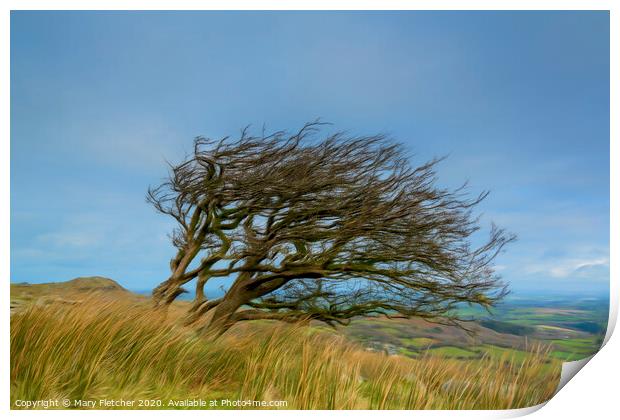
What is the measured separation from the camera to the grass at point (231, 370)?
4.33 metres

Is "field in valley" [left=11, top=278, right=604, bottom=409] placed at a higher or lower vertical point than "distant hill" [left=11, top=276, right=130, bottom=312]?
lower

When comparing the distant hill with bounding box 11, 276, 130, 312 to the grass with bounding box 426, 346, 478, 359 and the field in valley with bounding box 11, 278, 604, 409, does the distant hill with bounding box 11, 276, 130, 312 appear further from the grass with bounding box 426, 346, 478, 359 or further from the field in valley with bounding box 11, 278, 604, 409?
the grass with bounding box 426, 346, 478, 359

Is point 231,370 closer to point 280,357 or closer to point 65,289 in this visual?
point 280,357

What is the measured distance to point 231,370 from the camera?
4.54m

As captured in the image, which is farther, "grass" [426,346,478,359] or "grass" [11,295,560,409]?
"grass" [426,346,478,359]

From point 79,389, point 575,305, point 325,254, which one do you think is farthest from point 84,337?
point 575,305

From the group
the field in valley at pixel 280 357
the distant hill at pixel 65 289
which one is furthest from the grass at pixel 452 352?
the distant hill at pixel 65 289

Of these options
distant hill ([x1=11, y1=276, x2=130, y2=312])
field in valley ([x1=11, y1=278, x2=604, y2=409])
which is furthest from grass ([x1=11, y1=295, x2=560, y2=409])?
distant hill ([x1=11, y1=276, x2=130, y2=312])

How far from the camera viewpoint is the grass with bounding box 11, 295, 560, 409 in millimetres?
4328

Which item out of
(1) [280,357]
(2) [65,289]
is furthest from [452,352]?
(2) [65,289]

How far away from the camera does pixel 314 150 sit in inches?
202

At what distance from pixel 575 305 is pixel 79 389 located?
4.97 meters

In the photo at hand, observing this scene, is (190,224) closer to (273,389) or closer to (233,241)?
(233,241)

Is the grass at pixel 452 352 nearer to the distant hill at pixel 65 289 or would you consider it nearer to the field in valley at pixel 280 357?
the field in valley at pixel 280 357
